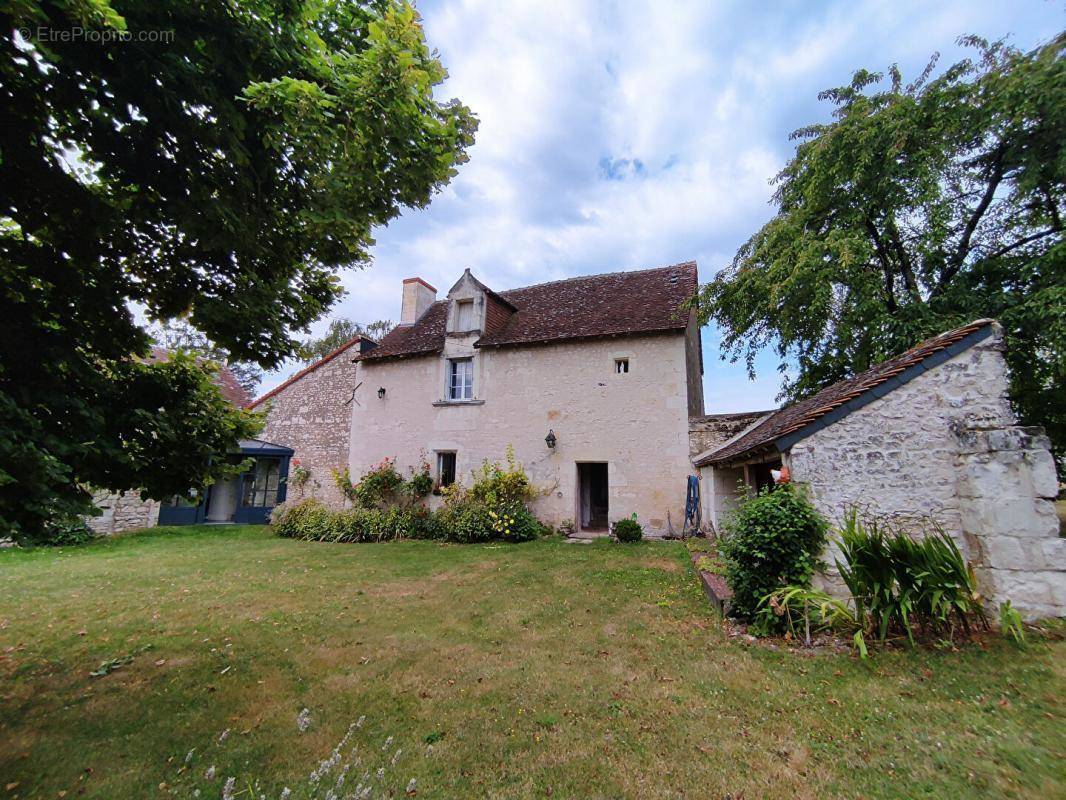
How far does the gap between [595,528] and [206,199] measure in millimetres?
12349

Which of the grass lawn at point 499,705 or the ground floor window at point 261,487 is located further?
the ground floor window at point 261,487

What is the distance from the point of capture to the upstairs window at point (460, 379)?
45.7 feet

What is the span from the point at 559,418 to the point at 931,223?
921 centimetres

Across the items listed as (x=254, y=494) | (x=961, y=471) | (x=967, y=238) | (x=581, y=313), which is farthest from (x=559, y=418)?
(x=254, y=494)

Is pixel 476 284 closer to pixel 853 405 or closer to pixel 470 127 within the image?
pixel 470 127

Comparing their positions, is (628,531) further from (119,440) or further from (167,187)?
(167,187)

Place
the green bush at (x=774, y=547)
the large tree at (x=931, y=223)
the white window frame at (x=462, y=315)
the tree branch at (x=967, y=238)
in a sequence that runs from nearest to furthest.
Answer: the green bush at (x=774, y=547)
the large tree at (x=931, y=223)
the tree branch at (x=967, y=238)
the white window frame at (x=462, y=315)

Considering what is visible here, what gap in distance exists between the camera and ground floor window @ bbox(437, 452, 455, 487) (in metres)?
13.8

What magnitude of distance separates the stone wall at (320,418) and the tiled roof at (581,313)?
142 centimetres

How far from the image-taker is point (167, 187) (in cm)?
336

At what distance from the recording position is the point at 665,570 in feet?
25.0

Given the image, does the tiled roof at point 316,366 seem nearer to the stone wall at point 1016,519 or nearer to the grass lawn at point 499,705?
the grass lawn at point 499,705

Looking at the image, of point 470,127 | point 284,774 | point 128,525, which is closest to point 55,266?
point 470,127

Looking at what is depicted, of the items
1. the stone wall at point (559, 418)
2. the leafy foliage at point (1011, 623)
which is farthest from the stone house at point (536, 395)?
the leafy foliage at point (1011, 623)
